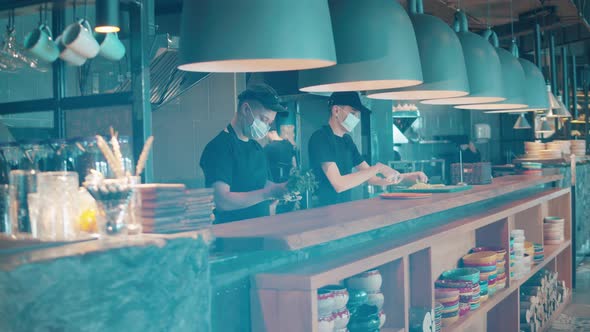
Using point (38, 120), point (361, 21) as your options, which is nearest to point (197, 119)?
point (38, 120)

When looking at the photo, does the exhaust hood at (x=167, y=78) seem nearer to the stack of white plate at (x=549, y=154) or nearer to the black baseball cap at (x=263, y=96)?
the black baseball cap at (x=263, y=96)

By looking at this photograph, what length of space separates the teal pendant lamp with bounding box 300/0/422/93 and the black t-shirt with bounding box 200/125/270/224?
2.51 ft

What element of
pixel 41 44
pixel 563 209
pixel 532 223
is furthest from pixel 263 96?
pixel 563 209

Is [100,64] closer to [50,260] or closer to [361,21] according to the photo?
[361,21]

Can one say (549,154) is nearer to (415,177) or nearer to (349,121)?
(415,177)

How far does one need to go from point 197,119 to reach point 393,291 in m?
3.49

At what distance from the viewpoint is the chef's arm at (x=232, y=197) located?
11.8ft

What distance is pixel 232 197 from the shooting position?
3.61 m

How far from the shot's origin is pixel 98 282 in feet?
5.52

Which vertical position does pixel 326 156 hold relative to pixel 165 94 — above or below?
below

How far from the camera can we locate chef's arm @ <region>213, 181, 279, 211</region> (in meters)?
3.60

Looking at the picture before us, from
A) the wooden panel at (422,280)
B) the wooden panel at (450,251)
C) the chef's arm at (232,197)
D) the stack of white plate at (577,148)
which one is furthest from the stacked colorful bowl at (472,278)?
the stack of white plate at (577,148)

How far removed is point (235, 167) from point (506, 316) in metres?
2.25

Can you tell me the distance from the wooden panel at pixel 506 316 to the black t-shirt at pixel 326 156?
1.31 metres
